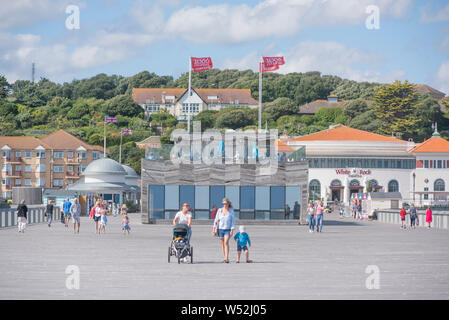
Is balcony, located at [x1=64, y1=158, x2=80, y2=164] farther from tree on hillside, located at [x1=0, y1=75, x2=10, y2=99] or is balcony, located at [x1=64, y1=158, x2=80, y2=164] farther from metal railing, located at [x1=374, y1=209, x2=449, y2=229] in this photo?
metal railing, located at [x1=374, y1=209, x2=449, y2=229]

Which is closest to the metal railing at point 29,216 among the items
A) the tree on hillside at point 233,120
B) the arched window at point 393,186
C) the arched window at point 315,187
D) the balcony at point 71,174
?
the arched window at point 315,187

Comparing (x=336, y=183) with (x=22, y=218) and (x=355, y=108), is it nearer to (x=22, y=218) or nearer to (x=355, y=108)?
(x=355, y=108)

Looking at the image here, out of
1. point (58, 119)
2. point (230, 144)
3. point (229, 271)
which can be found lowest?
point (229, 271)

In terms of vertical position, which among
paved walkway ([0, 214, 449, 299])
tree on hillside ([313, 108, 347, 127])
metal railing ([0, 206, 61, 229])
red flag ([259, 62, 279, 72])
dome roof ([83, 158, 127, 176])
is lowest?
paved walkway ([0, 214, 449, 299])

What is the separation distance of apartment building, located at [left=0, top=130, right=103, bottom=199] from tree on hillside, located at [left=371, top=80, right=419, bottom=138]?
50.7 metres

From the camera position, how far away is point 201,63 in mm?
56656

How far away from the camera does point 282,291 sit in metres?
13.8

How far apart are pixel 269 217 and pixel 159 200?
718cm

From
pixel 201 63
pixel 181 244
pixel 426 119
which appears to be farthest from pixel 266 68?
pixel 426 119

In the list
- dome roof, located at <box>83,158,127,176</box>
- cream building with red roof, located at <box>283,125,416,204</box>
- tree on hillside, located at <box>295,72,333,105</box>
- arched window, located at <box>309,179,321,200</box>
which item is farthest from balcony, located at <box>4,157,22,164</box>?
tree on hillside, located at <box>295,72,333,105</box>

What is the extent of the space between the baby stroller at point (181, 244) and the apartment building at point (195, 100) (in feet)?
557

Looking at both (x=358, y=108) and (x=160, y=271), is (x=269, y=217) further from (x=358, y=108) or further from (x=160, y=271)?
(x=358, y=108)

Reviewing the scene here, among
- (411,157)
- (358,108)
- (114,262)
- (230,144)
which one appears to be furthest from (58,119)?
(114,262)

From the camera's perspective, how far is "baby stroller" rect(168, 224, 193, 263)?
19.3m
